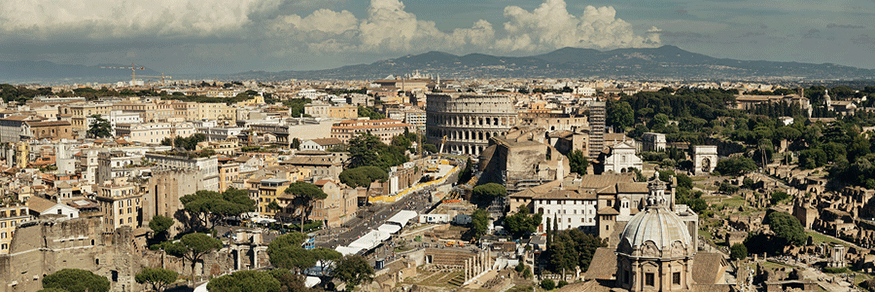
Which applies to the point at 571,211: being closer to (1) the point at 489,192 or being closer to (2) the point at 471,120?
(1) the point at 489,192

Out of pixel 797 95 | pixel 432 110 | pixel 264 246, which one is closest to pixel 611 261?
pixel 264 246

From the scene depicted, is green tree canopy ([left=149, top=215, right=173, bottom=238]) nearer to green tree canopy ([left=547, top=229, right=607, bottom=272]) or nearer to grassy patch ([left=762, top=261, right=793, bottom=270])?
green tree canopy ([left=547, top=229, right=607, bottom=272])

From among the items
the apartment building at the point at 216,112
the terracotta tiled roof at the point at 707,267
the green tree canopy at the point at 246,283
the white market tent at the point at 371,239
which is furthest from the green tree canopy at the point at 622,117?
the green tree canopy at the point at 246,283

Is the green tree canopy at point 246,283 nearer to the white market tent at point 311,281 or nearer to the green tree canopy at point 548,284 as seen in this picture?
the white market tent at point 311,281

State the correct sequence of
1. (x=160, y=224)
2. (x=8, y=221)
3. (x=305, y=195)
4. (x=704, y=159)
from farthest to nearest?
(x=704, y=159) → (x=305, y=195) → (x=160, y=224) → (x=8, y=221)

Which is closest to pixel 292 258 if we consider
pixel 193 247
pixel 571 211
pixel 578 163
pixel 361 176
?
pixel 193 247

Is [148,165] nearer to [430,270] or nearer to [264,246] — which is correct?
[264,246]
